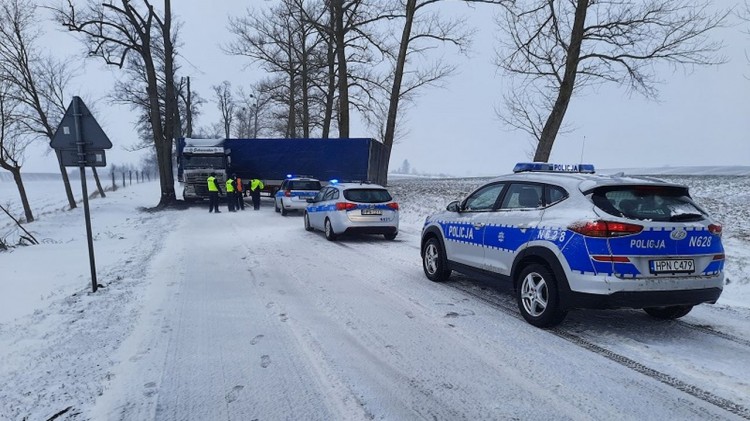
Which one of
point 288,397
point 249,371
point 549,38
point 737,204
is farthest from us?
point 549,38

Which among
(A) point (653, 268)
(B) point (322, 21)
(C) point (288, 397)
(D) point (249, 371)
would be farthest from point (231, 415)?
(B) point (322, 21)

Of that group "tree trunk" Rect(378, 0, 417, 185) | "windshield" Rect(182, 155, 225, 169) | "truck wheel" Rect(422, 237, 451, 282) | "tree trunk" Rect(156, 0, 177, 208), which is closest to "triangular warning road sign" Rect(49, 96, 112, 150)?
"truck wheel" Rect(422, 237, 451, 282)

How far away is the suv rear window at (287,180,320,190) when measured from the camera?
1844 cm

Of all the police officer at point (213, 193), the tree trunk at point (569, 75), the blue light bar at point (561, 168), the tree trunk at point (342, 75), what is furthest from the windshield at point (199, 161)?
the blue light bar at point (561, 168)

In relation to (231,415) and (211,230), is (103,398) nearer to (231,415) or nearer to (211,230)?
(231,415)

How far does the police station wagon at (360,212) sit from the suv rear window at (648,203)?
7003mm

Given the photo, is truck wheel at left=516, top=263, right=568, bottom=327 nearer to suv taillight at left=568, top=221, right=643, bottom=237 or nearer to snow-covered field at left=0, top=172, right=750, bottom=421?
snow-covered field at left=0, top=172, right=750, bottom=421

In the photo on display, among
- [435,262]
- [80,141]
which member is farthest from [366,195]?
[80,141]

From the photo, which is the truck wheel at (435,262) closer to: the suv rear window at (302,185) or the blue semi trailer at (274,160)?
the suv rear window at (302,185)

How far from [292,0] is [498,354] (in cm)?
2498

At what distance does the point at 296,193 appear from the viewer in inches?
719

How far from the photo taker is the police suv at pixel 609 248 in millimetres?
4355

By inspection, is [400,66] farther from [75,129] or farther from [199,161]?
[75,129]

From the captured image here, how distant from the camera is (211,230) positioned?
44.6 ft
